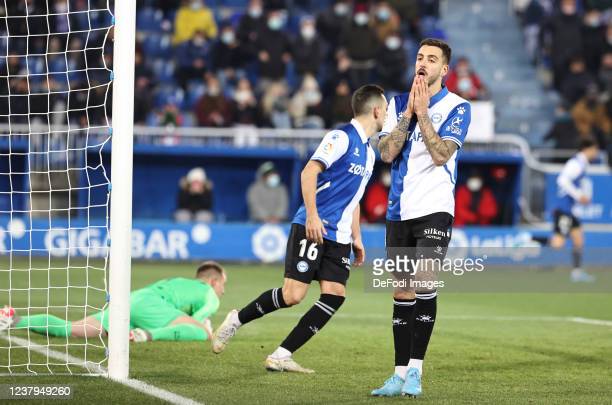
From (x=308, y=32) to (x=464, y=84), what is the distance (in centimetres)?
338

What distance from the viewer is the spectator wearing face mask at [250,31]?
74.7ft

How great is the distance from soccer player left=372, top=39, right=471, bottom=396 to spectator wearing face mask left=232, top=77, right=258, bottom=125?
1394 centimetres

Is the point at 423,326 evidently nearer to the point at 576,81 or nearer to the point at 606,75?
the point at 576,81

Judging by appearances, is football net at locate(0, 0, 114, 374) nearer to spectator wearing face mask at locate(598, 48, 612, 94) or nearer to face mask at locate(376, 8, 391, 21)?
face mask at locate(376, 8, 391, 21)

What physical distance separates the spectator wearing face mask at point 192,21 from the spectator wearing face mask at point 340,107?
3351mm

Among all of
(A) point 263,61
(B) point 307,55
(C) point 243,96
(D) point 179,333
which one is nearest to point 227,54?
(A) point 263,61

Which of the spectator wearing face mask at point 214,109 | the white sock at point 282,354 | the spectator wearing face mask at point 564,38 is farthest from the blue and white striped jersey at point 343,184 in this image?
the spectator wearing face mask at point 564,38

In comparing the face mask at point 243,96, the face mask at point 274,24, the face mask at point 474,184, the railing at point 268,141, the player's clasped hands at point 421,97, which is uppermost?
the face mask at point 274,24

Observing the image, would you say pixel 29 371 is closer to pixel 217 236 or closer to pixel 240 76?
pixel 217 236

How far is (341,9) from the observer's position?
23859mm

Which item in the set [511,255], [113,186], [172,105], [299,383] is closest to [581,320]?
[299,383]

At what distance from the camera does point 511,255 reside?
20922 millimetres

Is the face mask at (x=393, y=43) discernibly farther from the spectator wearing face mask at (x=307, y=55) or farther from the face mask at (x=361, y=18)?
the spectator wearing face mask at (x=307, y=55)

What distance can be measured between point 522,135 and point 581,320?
12098 mm
